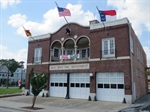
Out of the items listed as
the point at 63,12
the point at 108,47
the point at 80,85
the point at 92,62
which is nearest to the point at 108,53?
the point at 108,47

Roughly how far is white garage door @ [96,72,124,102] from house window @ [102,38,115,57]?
223cm

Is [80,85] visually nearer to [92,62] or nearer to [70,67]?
[70,67]

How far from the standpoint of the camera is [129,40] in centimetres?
1891

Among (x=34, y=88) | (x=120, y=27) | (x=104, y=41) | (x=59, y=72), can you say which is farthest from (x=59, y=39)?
(x=34, y=88)

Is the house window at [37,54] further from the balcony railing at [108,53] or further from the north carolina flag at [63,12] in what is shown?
the balcony railing at [108,53]

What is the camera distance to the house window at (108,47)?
64.9ft

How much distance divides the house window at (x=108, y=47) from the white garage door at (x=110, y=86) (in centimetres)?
223

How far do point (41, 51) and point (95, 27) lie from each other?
9.14m

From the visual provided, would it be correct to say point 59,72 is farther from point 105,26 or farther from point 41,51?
point 105,26

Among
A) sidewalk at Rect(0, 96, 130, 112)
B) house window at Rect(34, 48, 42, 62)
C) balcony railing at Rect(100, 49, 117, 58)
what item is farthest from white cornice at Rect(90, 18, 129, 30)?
house window at Rect(34, 48, 42, 62)

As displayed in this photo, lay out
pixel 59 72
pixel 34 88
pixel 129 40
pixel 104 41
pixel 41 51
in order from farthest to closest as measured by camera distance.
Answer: pixel 41 51
pixel 59 72
pixel 104 41
pixel 129 40
pixel 34 88

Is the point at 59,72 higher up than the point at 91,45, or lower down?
lower down

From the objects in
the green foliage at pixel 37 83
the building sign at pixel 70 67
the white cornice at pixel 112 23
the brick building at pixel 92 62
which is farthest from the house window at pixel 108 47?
the green foliage at pixel 37 83

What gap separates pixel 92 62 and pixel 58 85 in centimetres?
602
